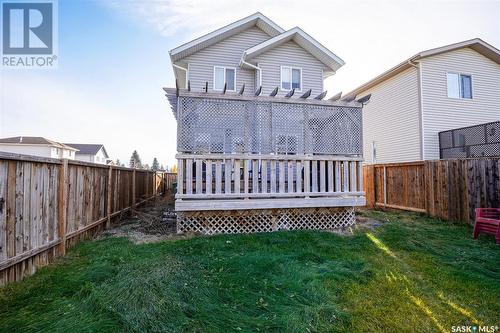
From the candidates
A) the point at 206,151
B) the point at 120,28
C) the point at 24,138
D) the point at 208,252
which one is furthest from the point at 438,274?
the point at 24,138

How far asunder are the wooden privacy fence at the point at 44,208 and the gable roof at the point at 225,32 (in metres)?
6.05

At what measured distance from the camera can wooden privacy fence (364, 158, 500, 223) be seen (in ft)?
20.0

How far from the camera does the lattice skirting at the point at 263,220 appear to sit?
216 inches

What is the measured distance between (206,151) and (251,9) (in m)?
8.17

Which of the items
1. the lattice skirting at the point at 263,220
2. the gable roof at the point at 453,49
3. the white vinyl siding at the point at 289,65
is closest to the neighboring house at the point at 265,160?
the lattice skirting at the point at 263,220

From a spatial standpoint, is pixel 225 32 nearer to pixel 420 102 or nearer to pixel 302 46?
pixel 302 46

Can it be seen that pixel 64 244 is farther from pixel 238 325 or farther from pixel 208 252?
pixel 238 325

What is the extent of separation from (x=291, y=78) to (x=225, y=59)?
295 centimetres

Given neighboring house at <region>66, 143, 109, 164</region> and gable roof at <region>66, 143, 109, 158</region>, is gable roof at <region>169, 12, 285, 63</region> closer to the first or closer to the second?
neighboring house at <region>66, 143, 109, 164</region>

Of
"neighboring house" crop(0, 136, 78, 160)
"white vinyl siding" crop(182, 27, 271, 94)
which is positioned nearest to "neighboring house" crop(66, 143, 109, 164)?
"neighboring house" crop(0, 136, 78, 160)

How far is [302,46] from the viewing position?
1061cm

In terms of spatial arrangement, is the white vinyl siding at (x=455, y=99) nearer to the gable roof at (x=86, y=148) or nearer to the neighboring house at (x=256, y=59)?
the neighboring house at (x=256, y=59)

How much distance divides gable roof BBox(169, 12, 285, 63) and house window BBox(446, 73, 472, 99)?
8738mm

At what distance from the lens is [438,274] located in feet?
11.3
